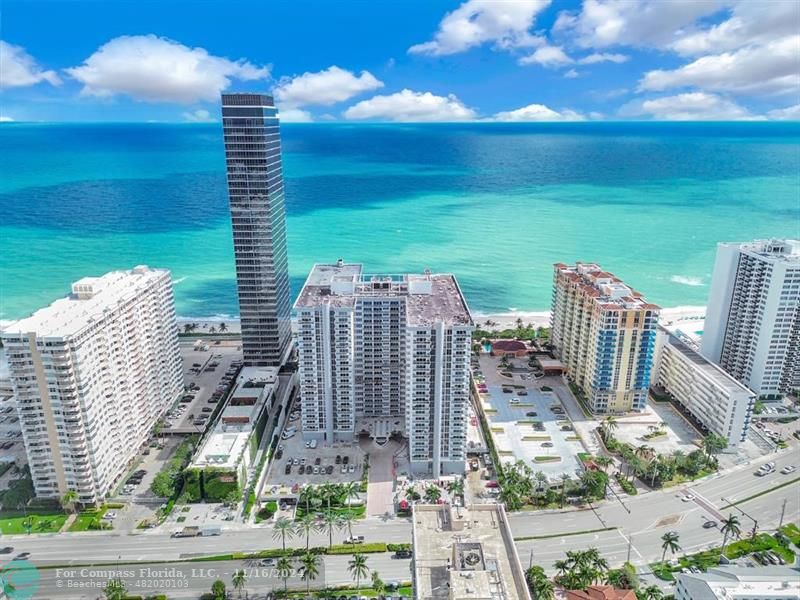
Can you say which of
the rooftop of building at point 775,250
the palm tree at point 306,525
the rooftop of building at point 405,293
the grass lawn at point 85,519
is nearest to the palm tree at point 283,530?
the palm tree at point 306,525

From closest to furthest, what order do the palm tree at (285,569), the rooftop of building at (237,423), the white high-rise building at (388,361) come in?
1. the palm tree at (285,569)
2. the white high-rise building at (388,361)
3. the rooftop of building at (237,423)

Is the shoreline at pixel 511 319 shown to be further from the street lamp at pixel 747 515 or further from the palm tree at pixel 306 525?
the palm tree at pixel 306 525

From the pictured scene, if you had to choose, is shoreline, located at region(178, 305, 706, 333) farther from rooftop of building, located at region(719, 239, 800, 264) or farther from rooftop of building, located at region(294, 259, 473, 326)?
rooftop of building, located at region(294, 259, 473, 326)

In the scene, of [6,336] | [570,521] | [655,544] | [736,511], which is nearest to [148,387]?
[6,336]

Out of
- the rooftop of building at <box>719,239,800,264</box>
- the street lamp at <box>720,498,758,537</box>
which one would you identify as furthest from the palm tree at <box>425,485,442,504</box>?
the rooftop of building at <box>719,239,800,264</box>

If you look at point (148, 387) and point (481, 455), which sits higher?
point (148, 387)

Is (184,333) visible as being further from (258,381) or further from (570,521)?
(570,521)
